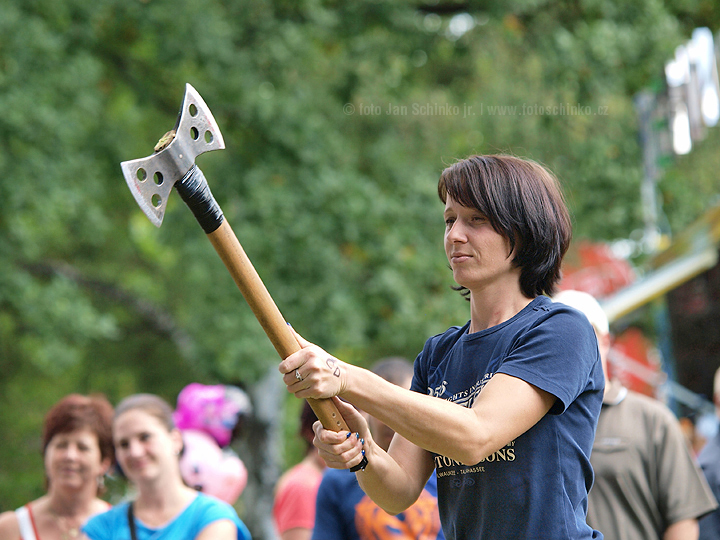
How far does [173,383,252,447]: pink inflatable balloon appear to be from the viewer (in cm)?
536

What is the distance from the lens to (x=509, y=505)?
1819mm

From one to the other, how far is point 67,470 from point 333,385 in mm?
2585

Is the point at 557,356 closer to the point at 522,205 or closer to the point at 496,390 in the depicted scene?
the point at 496,390

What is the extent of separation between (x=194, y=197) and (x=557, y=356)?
820mm

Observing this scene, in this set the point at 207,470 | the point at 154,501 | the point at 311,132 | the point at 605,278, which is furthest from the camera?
the point at 605,278

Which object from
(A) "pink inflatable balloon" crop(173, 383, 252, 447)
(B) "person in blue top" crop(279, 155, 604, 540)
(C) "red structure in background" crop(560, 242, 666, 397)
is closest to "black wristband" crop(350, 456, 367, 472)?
(B) "person in blue top" crop(279, 155, 604, 540)

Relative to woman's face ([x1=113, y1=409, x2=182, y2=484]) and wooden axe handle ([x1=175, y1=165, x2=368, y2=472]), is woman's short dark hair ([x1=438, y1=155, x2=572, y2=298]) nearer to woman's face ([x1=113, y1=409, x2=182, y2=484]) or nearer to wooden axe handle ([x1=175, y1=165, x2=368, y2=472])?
wooden axe handle ([x1=175, y1=165, x2=368, y2=472])

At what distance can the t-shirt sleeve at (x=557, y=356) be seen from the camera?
5.88 ft

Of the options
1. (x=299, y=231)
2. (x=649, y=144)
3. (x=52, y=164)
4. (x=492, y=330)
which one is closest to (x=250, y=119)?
(x=299, y=231)

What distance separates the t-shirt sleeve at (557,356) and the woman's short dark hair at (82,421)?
264 centimetres

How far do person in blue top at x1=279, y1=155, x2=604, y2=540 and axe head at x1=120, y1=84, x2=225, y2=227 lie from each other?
436mm

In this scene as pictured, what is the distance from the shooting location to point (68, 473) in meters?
3.86

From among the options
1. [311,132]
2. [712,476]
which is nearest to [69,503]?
[712,476]

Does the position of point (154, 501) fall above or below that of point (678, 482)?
above
